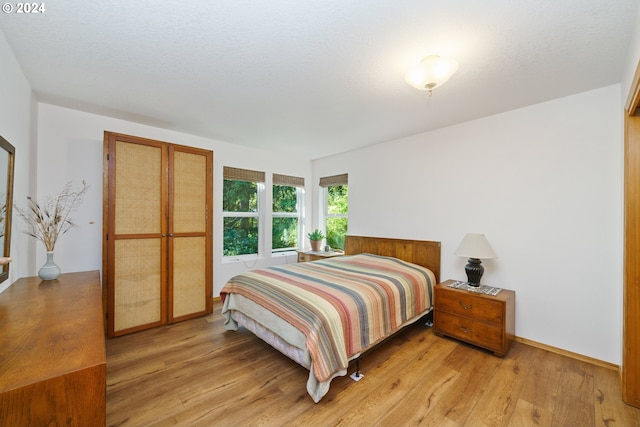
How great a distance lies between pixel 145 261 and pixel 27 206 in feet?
3.52

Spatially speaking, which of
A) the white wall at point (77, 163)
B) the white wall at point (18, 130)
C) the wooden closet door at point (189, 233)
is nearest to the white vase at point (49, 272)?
the white wall at point (18, 130)

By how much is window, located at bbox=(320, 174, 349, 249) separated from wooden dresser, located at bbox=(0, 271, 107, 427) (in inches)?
149

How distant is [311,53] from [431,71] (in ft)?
2.70

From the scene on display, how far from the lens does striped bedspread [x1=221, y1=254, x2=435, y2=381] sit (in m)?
1.88

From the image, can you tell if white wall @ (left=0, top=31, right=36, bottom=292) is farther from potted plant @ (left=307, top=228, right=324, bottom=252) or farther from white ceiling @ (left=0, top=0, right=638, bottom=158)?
potted plant @ (left=307, top=228, right=324, bottom=252)

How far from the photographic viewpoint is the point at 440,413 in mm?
1733

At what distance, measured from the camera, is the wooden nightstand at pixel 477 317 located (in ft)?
7.88

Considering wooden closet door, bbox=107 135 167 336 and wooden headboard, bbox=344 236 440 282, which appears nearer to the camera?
wooden closet door, bbox=107 135 167 336

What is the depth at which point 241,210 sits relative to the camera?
14.4 feet

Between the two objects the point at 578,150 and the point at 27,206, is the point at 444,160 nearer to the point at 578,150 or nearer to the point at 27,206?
the point at 578,150

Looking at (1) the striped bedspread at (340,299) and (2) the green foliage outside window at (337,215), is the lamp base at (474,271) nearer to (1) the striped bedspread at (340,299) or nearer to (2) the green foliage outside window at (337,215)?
(1) the striped bedspread at (340,299)

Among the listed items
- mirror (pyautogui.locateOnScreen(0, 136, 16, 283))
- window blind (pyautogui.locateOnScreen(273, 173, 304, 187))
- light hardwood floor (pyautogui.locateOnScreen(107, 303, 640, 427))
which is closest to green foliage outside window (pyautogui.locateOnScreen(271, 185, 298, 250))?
window blind (pyautogui.locateOnScreen(273, 173, 304, 187))

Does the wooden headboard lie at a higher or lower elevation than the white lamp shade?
lower

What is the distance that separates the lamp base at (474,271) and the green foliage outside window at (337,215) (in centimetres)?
224
